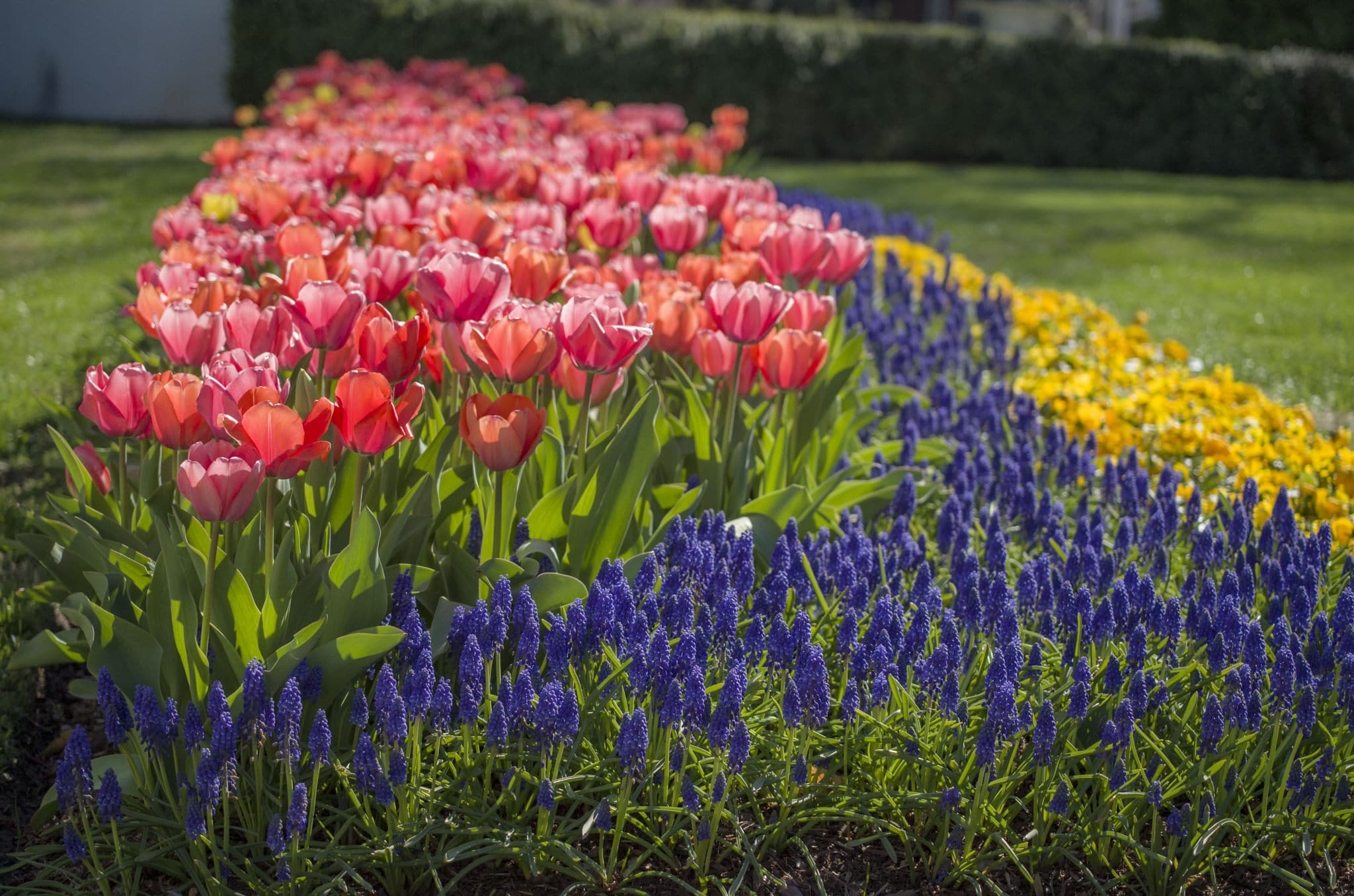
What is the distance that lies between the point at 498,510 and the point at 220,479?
0.58 m

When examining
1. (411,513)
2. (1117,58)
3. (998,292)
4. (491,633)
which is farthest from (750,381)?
(1117,58)

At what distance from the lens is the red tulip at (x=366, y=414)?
1969 mm

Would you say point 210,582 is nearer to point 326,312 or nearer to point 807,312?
point 326,312

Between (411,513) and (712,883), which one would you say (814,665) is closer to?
(712,883)

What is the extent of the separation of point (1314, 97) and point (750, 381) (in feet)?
51.7

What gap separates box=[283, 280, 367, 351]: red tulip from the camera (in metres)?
2.28

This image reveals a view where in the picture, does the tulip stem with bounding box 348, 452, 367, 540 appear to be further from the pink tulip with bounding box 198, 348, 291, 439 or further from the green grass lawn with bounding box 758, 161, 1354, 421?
the green grass lawn with bounding box 758, 161, 1354, 421

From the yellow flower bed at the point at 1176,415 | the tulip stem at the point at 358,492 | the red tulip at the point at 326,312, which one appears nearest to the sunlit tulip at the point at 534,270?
the red tulip at the point at 326,312

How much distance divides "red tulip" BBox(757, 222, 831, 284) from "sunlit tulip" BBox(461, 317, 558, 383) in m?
1.07

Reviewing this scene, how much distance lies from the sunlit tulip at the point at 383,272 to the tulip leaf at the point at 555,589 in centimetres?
83

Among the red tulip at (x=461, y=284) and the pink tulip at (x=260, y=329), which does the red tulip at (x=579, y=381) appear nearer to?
the red tulip at (x=461, y=284)

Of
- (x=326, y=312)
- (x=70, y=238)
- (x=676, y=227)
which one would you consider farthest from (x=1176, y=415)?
(x=70, y=238)

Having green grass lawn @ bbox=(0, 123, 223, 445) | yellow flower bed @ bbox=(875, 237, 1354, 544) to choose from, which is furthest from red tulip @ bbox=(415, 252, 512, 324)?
green grass lawn @ bbox=(0, 123, 223, 445)

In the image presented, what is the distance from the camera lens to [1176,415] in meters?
4.25
